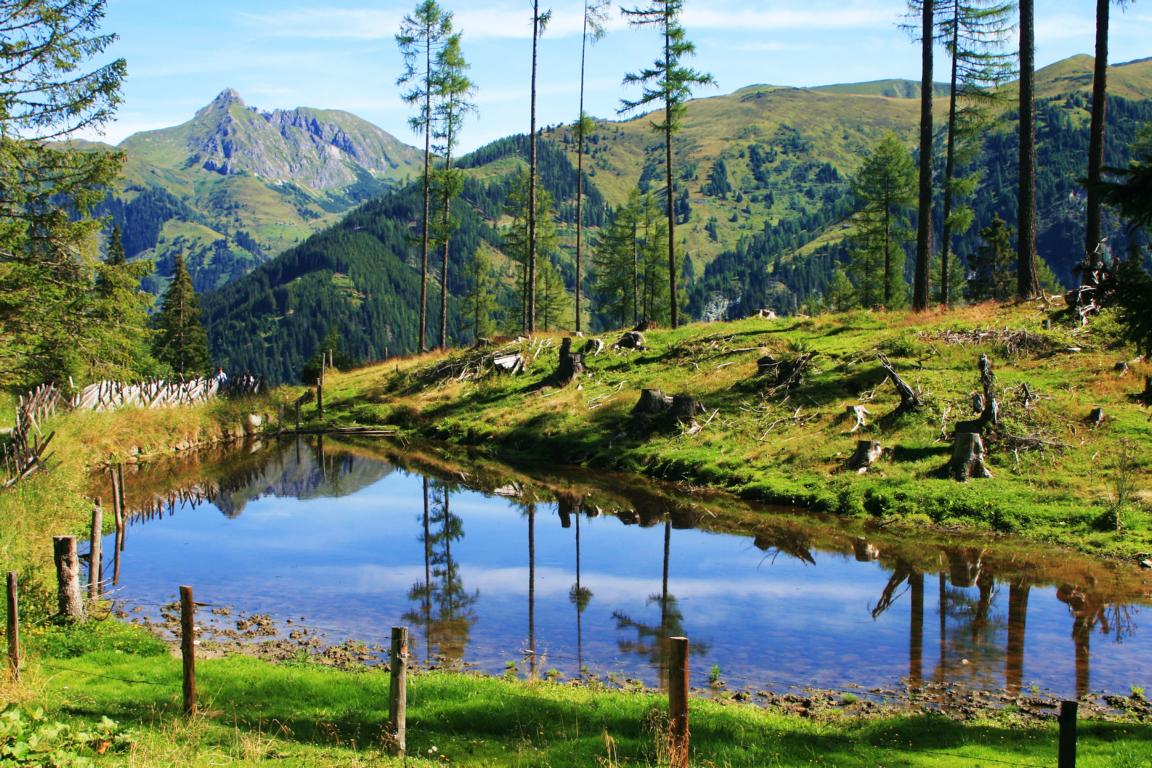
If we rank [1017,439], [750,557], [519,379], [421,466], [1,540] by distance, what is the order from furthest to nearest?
1. [519,379]
2. [421,466]
3. [1017,439]
4. [750,557]
5. [1,540]

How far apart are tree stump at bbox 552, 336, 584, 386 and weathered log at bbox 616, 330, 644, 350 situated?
2.83 meters

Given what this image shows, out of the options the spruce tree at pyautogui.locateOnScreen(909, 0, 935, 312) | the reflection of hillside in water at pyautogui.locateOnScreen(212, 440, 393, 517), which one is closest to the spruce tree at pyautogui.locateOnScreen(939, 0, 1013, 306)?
the spruce tree at pyautogui.locateOnScreen(909, 0, 935, 312)

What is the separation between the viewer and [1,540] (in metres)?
16.8

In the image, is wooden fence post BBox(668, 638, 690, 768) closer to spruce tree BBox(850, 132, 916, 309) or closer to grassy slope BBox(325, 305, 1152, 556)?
grassy slope BBox(325, 305, 1152, 556)

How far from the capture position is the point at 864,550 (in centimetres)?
2108

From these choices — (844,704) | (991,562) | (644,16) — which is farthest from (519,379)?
(844,704)

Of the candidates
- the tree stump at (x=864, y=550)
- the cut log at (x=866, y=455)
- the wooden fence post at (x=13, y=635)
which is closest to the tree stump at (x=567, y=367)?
the cut log at (x=866, y=455)

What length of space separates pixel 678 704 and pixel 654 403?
80.6 feet

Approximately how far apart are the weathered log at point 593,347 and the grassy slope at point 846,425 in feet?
3.47

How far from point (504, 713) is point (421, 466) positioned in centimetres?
2473

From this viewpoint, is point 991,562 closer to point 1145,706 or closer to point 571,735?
point 1145,706

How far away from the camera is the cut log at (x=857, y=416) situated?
89.1ft

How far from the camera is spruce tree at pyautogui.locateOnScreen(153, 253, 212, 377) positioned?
2965 inches

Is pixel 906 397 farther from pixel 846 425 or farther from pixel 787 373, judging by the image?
→ pixel 787 373
